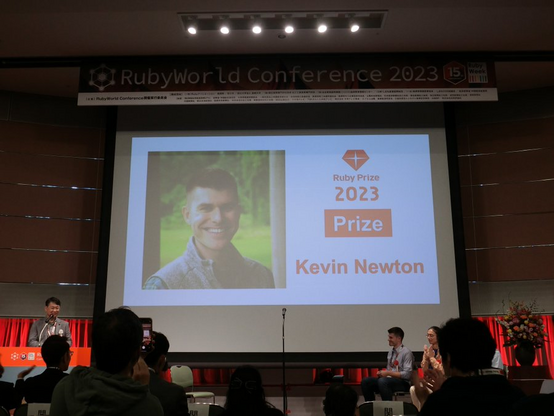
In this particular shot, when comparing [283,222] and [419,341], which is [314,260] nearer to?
[283,222]

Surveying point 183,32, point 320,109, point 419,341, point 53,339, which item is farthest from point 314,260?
point 53,339

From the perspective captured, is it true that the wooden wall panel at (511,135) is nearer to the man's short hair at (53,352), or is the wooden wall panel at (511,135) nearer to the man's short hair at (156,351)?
the man's short hair at (156,351)

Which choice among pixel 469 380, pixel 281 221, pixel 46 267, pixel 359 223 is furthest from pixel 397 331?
pixel 46 267

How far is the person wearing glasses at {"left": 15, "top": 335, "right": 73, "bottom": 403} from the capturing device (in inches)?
106

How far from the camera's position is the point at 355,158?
260 inches

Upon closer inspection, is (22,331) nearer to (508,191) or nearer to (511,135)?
(508,191)

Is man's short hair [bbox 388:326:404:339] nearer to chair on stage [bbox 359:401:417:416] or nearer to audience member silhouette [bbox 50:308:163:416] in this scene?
chair on stage [bbox 359:401:417:416]

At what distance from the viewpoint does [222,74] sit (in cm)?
650

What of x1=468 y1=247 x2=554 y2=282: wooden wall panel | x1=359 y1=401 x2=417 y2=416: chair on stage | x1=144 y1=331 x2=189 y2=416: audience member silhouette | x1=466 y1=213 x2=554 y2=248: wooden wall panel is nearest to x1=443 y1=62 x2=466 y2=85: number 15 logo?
x1=466 y1=213 x2=554 y2=248: wooden wall panel

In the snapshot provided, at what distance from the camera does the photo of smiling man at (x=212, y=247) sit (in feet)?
20.5

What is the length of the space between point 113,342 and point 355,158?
540 cm

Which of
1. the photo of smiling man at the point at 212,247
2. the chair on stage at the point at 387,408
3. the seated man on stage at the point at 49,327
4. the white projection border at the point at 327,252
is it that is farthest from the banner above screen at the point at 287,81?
the chair on stage at the point at 387,408

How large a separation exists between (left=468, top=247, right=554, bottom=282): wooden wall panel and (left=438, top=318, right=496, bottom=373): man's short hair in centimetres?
553

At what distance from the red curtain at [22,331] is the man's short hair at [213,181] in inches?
91.7
